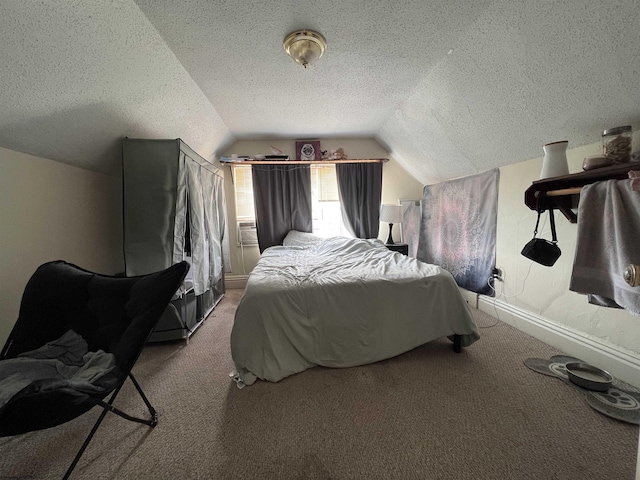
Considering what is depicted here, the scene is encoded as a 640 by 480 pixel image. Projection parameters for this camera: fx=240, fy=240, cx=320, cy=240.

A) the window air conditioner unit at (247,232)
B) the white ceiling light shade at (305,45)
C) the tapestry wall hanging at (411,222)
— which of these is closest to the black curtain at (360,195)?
the tapestry wall hanging at (411,222)

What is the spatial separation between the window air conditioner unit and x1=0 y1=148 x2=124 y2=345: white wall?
1585 millimetres

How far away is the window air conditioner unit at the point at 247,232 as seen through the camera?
376cm

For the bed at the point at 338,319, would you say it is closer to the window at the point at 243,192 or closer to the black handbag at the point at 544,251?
the black handbag at the point at 544,251

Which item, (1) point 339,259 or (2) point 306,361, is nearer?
(2) point 306,361

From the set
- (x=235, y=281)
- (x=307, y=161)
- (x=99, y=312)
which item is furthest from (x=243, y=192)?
(x=99, y=312)

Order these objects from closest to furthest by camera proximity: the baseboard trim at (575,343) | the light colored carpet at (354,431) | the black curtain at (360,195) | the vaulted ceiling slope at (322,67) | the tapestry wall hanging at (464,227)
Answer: the light colored carpet at (354,431), the vaulted ceiling slope at (322,67), the baseboard trim at (575,343), the tapestry wall hanging at (464,227), the black curtain at (360,195)

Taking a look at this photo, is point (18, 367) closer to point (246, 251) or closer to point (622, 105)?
point (246, 251)

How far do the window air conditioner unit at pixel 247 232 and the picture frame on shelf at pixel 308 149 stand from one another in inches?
50.7

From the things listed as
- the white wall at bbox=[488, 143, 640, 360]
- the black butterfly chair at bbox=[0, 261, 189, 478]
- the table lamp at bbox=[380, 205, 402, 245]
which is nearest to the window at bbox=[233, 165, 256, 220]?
the table lamp at bbox=[380, 205, 402, 245]

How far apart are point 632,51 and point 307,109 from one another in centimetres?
230

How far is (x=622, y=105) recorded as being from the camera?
52.6 inches

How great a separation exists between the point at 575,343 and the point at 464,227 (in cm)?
148

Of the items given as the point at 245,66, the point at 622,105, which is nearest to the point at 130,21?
the point at 245,66

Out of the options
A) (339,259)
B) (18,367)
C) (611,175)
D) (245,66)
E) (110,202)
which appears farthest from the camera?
(339,259)
